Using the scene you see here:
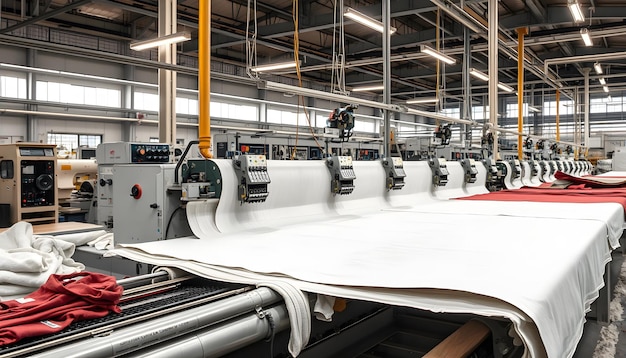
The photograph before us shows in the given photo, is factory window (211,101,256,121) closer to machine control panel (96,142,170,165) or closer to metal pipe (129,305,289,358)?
machine control panel (96,142,170,165)

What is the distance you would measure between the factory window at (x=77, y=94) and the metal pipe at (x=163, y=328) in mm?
11471

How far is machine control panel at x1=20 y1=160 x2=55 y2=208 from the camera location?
4.29m

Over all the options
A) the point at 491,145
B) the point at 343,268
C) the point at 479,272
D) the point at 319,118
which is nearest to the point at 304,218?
the point at 343,268

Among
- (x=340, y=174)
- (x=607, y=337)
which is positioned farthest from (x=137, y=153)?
(x=607, y=337)

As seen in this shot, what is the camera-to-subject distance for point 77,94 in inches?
454

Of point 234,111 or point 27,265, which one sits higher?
point 234,111

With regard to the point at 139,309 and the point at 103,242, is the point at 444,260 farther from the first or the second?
the point at 103,242

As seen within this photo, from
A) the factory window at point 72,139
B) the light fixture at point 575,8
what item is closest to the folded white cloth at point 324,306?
the light fixture at point 575,8

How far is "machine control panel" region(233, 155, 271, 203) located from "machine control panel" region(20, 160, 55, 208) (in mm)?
2679

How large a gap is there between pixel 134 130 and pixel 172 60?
24.9 ft

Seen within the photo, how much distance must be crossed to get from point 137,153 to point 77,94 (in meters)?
8.76

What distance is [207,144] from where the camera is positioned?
278cm

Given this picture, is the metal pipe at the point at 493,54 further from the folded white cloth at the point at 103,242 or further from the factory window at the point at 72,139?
the factory window at the point at 72,139

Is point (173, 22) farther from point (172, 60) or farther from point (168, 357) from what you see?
point (168, 357)
